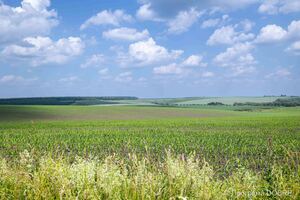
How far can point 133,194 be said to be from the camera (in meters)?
7.24

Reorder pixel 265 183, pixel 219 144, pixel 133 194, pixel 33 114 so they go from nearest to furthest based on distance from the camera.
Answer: pixel 133 194 → pixel 265 183 → pixel 219 144 → pixel 33 114

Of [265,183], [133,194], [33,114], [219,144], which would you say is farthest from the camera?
[33,114]

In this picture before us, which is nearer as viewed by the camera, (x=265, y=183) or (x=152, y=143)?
(x=265, y=183)

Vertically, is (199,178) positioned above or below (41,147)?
above

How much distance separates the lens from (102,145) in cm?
2827

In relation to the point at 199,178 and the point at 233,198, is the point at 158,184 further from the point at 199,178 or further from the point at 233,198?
the point at 233,198

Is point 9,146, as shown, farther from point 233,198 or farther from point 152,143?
point 233,198

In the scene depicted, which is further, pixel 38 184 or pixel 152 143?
pixel 152 143

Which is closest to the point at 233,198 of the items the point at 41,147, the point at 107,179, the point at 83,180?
the point at 107,179

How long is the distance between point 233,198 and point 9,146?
25598mm

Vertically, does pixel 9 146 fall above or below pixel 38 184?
below

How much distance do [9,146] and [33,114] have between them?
5295 centimetres

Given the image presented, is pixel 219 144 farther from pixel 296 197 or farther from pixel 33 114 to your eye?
pixel 33 114

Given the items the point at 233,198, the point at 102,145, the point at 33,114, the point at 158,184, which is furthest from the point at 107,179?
the point at 33,114
